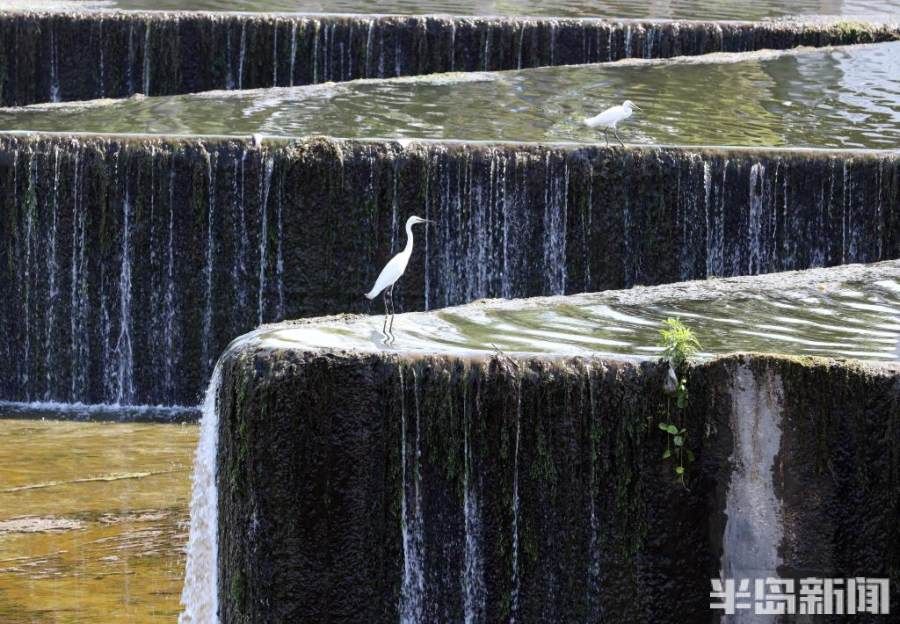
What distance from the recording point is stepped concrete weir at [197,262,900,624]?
725 centimetres

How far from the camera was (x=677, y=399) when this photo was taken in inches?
289

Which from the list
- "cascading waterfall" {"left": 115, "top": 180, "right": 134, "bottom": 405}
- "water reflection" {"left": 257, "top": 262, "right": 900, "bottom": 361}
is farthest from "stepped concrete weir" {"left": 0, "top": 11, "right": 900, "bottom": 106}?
"water reflection" {"left": 257, "top": 262, "right": 900, "bottom": 361}

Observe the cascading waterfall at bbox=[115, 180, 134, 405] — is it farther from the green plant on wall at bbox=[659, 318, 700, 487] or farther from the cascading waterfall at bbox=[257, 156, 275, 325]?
the green plant on wall at bbox=[659, 318, 700, 487]

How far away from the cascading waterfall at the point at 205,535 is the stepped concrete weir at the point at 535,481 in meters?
0.38

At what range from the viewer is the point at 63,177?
12188mm

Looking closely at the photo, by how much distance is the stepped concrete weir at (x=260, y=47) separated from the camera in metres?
16.4

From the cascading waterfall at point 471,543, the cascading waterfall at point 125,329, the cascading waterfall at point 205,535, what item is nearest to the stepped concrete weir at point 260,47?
the cascading waterfall at point 125,329

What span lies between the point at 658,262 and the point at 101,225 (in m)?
3.89

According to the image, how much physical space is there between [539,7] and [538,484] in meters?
13.2

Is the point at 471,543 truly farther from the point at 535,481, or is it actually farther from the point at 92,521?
the point at 92,521

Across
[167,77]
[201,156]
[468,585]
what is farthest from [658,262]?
[167,77]

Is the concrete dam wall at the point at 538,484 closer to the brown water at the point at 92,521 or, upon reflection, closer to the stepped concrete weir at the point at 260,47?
the brown water at the point at 92,521

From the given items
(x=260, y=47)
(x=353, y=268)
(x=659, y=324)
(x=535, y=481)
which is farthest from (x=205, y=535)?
(x=260, y=47)

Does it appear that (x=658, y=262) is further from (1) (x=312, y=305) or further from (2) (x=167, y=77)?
(2) (x=167, y=77)
